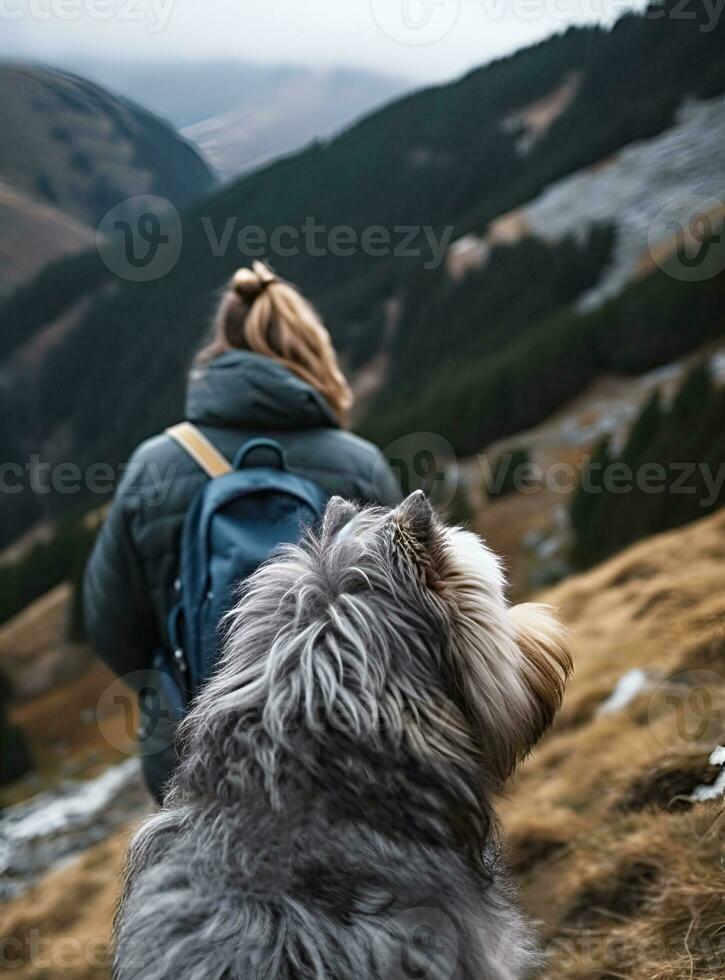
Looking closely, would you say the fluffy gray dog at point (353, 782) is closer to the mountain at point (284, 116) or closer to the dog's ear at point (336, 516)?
the dog's ear at point (336, 516)

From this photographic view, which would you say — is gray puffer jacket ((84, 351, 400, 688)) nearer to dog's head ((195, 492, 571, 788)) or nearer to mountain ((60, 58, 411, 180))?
dog's head ((195, 492, 571, 788))

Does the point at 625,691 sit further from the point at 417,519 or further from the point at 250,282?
the point at 417,519

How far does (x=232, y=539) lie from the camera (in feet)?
9.46

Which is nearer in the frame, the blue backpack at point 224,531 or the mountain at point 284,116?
the blue backpack at point 224,531

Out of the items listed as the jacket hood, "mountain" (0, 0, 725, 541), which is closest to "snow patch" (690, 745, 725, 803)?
the jacket hood

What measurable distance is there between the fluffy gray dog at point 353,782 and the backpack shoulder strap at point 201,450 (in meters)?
0.92

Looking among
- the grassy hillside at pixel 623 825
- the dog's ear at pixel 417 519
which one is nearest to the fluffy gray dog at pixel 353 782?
the dog's ear at pixel 417 519

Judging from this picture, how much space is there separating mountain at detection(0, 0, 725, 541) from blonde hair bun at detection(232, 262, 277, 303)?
75.8 ft

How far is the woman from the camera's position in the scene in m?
3.17

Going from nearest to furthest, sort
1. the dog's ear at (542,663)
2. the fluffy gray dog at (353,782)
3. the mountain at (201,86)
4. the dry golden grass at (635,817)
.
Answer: the fluffy gray dog at (353,782) → the dog's ear at (542,663) → the dry golden grass at (635,817) → the mountain at (201,86)

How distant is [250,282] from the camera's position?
3516 millimetres

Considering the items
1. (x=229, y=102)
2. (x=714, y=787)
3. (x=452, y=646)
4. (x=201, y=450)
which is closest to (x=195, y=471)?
(x=201, y=450)

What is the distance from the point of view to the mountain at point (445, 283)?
40719 mm

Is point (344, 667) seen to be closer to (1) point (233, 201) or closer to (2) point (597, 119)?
(1) point (233, 201)
